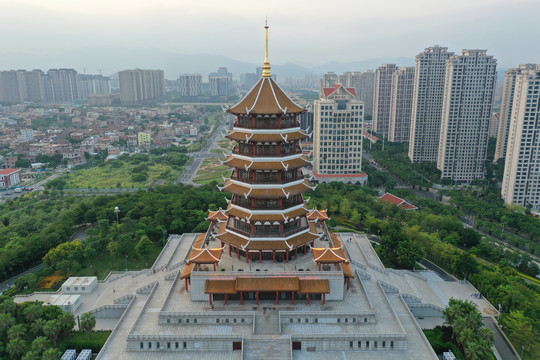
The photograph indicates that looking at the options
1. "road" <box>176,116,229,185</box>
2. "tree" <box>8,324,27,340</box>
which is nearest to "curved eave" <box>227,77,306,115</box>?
"tree" <box>8,324,27,340</box>

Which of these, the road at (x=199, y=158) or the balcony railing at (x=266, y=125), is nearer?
the balcony railing at (x=266, y=125)

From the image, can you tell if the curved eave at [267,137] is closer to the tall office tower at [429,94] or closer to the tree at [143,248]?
the tree at [143,248]

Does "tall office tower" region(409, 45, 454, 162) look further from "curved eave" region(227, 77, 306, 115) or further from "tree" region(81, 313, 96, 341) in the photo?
"tree" region(81, 313, 96, 341)

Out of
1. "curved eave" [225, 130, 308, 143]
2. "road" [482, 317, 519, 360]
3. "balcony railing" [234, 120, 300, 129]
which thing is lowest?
"road" [482, 317, 519, 360]

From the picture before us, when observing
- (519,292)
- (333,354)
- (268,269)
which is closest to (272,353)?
(333,354)

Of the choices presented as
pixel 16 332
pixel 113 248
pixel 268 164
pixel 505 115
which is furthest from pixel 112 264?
pixel 505 115

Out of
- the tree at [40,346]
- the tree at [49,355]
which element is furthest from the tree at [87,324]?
the tree at [49,355]

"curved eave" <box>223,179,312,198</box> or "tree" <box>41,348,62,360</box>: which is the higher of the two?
"curved eave" <box>223,179,312,198</box>
